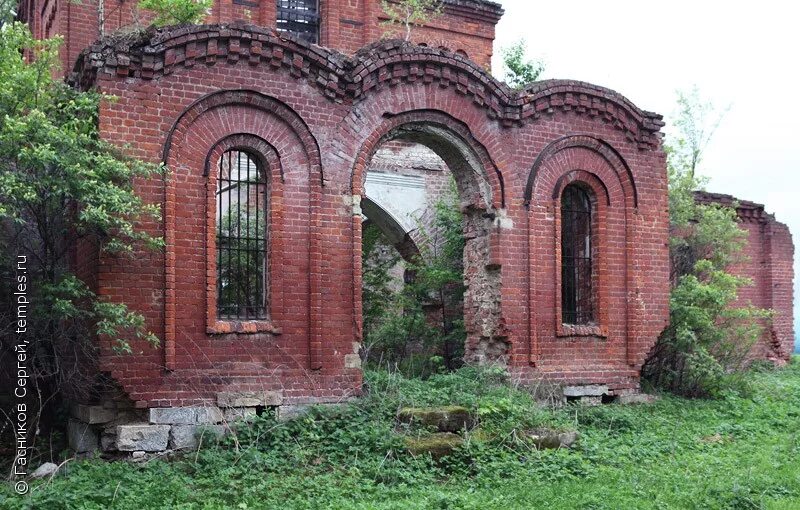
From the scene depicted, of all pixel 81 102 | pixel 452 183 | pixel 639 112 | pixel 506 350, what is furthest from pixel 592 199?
pixel 81 102

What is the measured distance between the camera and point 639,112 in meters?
14.4

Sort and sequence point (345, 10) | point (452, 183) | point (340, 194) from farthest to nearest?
1. point (345, 10)
2. point (452, 183)
3. point (340, 194)

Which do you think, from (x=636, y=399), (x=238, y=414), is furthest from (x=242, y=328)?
(x=636, y=399)

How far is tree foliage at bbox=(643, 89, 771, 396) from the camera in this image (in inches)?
572

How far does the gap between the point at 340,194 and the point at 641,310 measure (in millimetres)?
5492

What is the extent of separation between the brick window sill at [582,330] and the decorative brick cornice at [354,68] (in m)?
3.16

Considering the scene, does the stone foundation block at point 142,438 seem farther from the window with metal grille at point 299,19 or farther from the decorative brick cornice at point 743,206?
the decorative brick cornice at point 743,206

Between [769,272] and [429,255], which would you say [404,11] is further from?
[769,272]

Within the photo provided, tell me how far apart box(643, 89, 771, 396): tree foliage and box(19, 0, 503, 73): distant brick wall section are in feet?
21.2

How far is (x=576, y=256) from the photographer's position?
14219mm

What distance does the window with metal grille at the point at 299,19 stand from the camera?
63.4 ft

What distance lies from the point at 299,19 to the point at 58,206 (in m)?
10.7

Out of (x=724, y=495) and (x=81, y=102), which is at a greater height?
(x=81, y=102)

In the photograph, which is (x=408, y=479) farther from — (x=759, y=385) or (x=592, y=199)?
(x=759, y=385)
